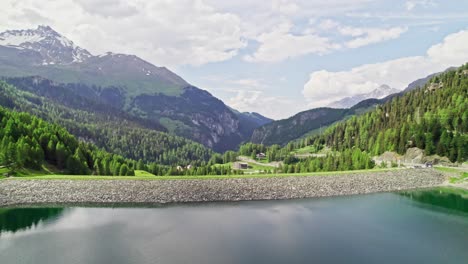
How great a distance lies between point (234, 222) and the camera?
50.9 m

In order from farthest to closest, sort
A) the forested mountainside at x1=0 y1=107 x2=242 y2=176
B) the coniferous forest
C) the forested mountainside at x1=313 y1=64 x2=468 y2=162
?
the forested mountainside at x1=313 y1=64 x2=468 y2=162, the coniferous forest, the forested mountainside at x1=0 y1=107 x2=242 y2=176

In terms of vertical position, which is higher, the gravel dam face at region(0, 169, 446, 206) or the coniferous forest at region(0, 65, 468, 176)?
the coniferous forest at region(0, 65, 468, 176)

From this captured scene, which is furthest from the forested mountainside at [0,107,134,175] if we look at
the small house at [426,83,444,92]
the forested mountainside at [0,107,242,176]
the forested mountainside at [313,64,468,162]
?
the small house at [426,83,444,92]

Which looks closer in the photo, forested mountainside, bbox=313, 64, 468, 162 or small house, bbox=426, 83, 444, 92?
forested mountainside, bbox=313, 64, 468, 162

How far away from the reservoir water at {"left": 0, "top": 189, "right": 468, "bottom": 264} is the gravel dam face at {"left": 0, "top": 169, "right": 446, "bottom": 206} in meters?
3.57

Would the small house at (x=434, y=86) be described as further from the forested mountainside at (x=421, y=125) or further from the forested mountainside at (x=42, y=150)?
the forested mountainside at (x=42, y=150)

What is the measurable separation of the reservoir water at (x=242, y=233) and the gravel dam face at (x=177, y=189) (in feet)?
11.7

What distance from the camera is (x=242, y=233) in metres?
46.0

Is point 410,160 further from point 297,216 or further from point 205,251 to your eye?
point 205,251

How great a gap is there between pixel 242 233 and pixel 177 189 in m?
23.9

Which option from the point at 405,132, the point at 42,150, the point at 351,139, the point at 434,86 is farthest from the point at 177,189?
the point at 434,86

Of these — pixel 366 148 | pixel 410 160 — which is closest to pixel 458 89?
pixel 366 148

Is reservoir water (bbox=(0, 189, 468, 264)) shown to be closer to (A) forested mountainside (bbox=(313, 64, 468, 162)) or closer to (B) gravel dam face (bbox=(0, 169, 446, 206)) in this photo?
(B) gravel dam face (bbox=(0, 169, 446, 206))

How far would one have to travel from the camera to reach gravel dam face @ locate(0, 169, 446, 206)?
63.3 metres
